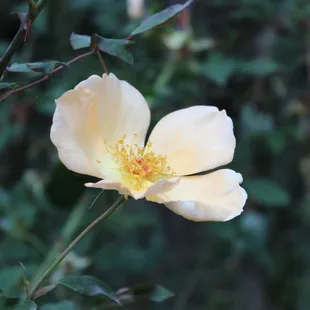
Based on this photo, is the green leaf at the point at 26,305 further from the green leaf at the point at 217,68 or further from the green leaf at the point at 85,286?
the green leaf at the point at 217,68

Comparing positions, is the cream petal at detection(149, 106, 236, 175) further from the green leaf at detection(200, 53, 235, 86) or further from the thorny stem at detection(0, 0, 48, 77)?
the green leaf at detection(200, 53, 235, 86)

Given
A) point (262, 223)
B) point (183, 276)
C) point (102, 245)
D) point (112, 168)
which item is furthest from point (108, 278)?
point (112, 168)

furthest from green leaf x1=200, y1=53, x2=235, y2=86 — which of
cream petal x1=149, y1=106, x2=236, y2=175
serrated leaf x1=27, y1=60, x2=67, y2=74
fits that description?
serrated leaf x1=27, y1=60, x2=67, y2=74

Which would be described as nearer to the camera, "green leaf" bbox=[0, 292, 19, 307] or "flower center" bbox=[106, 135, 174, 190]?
"green leaf" bbox=[0, 292, 19, 307]

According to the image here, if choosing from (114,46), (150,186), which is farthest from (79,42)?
(150,186)

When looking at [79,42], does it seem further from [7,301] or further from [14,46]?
[7,301]

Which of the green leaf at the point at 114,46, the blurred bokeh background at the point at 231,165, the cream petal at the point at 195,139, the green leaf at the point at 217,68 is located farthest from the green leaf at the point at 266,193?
the green leaf at the point at 114,46

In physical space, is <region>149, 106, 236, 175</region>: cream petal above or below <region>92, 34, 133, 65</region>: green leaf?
below
